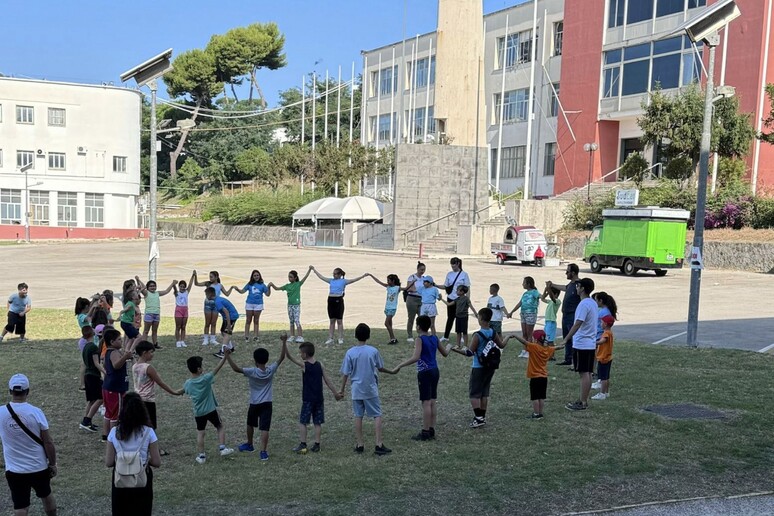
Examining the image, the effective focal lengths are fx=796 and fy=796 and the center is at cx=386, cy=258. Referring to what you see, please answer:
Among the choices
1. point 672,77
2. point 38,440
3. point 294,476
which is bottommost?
point 294,476

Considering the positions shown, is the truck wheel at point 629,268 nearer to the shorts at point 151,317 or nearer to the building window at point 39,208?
the shorts at point 151,317

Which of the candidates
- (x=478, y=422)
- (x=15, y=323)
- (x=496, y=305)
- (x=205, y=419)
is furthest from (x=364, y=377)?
(x=15, y=323)

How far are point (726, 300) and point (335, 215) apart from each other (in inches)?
1357

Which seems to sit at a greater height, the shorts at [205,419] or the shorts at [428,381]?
the shorts at [428,381]

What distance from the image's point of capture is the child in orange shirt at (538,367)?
10.2 meters

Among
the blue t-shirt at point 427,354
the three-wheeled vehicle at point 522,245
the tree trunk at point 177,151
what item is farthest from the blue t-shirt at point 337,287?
the tree trunk at point 177,151

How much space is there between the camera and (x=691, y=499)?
7844mm

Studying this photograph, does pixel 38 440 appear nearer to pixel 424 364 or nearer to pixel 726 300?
pixel 424 364

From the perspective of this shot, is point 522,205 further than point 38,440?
Yes

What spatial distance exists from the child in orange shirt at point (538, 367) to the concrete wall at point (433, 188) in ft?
127

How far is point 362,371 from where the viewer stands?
30.1 feet

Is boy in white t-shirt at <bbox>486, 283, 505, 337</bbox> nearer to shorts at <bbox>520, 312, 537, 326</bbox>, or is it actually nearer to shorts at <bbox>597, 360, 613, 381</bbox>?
shorts at <bbox>520, 312, 537, 326</bbox>

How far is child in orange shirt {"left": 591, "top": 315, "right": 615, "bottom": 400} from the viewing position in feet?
37.3

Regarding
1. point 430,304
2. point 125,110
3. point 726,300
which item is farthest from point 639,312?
point 125,110
